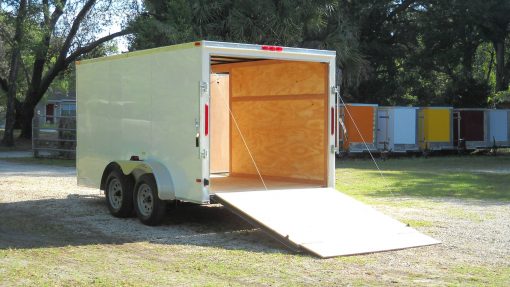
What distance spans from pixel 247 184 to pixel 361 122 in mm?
16847

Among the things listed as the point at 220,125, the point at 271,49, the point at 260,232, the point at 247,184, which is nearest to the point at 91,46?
the point at 220,125

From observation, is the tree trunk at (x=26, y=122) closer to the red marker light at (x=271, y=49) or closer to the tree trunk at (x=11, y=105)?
the tree trunk at (x=11, y=105)

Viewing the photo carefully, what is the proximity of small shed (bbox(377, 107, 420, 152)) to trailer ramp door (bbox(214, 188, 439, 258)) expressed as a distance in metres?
18.3

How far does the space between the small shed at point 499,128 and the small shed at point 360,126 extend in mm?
6845

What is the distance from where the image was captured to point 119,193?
10922 mm

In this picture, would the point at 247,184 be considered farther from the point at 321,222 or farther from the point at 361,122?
the point at 361,122

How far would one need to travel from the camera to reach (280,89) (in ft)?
38.2

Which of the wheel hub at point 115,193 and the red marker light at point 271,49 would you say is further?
the wheel hub at point 115,193

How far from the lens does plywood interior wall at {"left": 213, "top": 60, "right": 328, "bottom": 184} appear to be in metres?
11.0

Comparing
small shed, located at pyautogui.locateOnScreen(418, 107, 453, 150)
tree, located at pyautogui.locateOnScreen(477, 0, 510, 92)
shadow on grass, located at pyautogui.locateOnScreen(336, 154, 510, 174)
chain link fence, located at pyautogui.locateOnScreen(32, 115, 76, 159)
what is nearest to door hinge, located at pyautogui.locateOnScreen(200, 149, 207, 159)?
shadow on grass, located at pyautogui.locateOnScreen(336, 154, 510, 174)

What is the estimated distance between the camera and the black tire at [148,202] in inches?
387

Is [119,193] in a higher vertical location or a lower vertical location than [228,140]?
lower

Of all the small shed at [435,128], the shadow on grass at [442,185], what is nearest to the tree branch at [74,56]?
the small shed at [435,128]

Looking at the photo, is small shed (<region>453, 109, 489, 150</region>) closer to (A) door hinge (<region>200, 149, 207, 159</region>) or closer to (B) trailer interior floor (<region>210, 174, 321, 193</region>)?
(B) trailer interior floor (<region>210, 174, 321, 193</region>)
